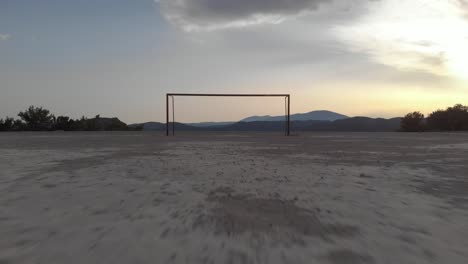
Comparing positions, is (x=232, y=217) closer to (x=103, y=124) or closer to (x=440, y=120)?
(x=103, y=124)

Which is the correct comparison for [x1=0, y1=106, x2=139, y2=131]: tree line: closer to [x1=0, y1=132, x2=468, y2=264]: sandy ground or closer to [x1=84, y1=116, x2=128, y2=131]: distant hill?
[x1=84, y1=116, x2=128, y2=131]: distant hill

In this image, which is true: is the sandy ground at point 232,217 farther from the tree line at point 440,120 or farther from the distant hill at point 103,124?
the tree line at point 440,120

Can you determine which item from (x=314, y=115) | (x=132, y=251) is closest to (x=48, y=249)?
(x=132, y=251)

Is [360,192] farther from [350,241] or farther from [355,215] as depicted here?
[350,241]

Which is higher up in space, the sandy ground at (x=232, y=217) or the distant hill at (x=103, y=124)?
the distant hill at (x=103, y=124)

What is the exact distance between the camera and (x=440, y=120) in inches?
1401

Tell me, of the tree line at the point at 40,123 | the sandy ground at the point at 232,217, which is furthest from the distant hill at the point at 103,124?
the sandy ground at the point at 232,217

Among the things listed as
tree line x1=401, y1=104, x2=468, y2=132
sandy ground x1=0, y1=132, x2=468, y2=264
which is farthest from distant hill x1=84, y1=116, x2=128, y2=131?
sandy ground x1=0, y1=132, x2=468, y2=264

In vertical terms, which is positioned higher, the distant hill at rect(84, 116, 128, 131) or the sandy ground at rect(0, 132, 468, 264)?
the distant hill at rect(84, 116, 128, 131)

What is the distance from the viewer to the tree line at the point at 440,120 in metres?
33.8

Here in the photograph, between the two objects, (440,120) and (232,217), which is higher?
(440,120)

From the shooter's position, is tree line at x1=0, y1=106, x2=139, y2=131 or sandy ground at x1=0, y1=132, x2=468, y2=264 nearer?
sandy ground at x1=0, y1=132, x2=468, y2=264

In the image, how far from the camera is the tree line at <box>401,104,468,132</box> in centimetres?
3378

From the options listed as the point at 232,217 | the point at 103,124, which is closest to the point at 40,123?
the point at 103,124
